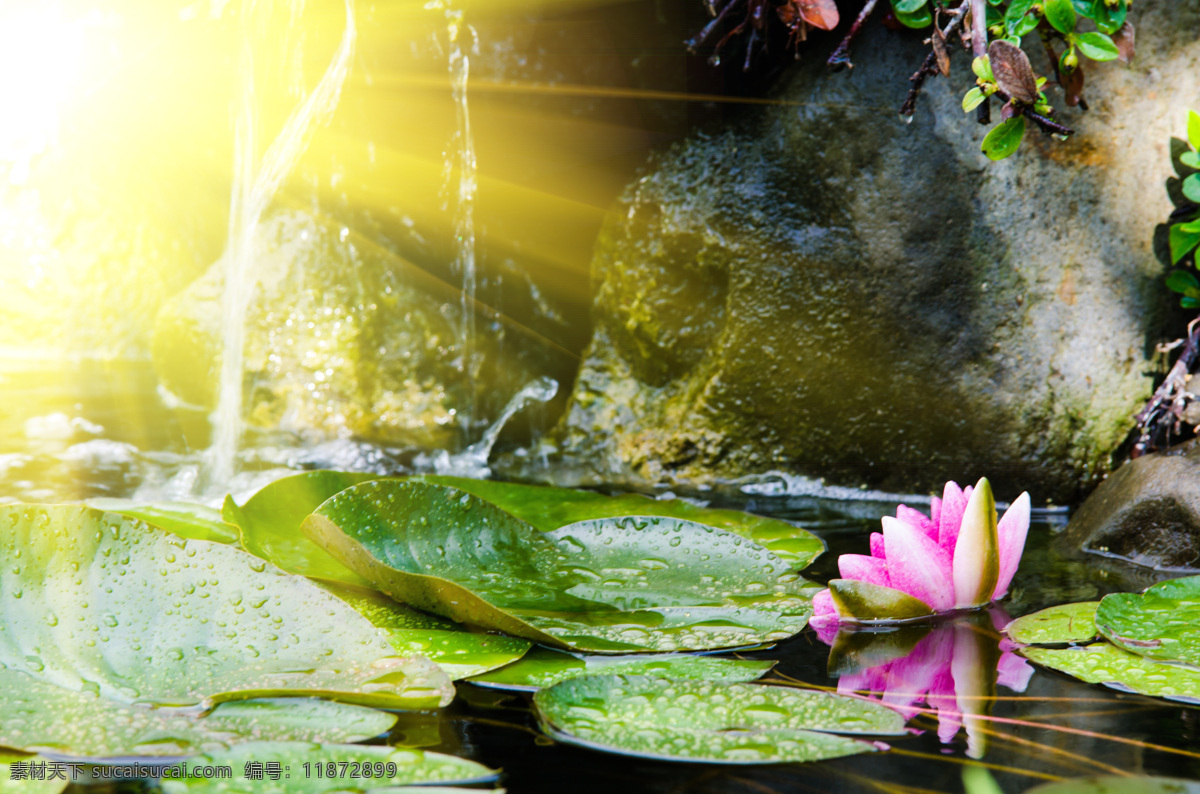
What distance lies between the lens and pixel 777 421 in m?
2.11

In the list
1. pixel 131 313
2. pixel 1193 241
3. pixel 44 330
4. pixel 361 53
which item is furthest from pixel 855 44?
pixel 44 330

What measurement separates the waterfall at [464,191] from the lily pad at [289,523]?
1560mm

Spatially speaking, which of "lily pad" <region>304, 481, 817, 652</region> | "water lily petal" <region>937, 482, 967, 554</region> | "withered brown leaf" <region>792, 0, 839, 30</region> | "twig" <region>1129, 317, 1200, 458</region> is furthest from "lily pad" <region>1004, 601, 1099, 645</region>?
"withered brown leaf" <region>792, 0, 839, 30</region>

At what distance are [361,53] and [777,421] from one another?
1671 mm

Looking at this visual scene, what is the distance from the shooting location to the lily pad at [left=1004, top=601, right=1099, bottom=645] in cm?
96

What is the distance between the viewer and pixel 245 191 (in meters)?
2.80

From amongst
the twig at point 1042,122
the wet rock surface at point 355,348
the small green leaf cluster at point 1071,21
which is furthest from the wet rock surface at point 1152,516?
the wet rock surface at point 355,348

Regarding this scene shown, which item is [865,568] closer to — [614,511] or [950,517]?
[950,517]

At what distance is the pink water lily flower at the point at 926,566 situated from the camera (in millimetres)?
995

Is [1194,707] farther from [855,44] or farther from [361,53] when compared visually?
[361,53]

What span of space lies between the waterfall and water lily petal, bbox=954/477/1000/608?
197 cm

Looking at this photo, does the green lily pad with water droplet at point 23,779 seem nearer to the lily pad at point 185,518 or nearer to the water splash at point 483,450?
the lily pad at point 185,518

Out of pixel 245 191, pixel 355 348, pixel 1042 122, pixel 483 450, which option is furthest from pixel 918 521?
pixel 245 191

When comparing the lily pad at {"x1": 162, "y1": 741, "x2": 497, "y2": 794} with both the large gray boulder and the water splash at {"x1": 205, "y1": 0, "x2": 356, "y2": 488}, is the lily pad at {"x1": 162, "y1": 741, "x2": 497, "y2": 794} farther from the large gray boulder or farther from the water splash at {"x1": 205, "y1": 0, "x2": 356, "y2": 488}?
the water splash at {"x1": 205, "y1": 0, "x2": 356, "y2": 488}
